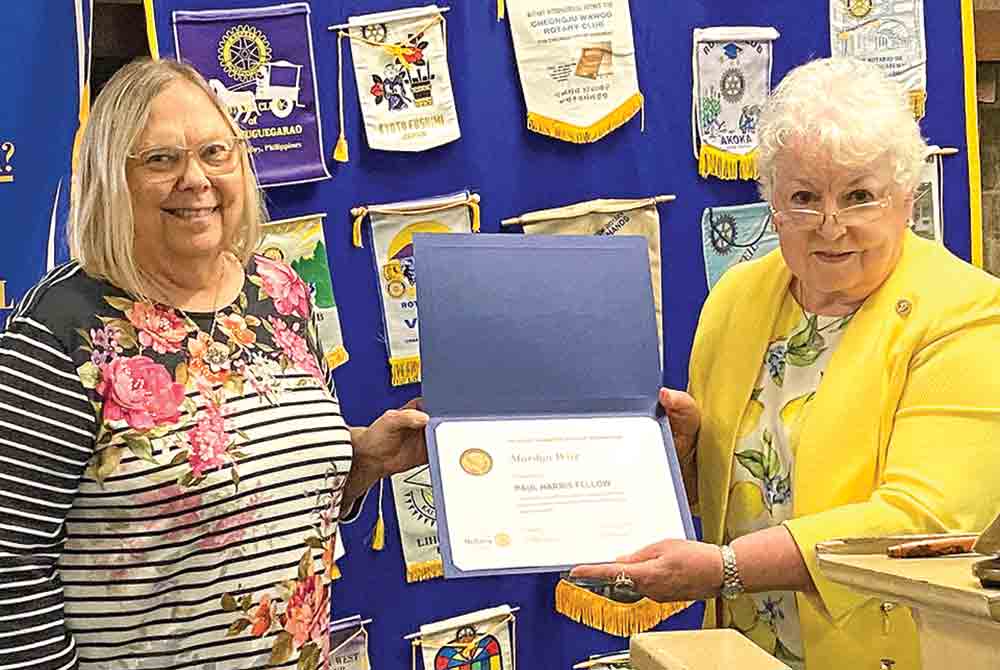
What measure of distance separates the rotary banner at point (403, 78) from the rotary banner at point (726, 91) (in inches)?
24.8

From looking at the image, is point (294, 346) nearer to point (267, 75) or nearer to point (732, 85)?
point (267, 75)

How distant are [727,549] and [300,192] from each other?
57.5 inches

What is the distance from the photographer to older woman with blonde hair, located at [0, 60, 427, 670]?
1.75m

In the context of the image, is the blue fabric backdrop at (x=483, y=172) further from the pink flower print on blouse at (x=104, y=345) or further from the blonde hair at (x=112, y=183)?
the pink flower print on blouse at (x=104, y=345)

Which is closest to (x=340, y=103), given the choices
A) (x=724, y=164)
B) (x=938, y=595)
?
(x=724, y=164)

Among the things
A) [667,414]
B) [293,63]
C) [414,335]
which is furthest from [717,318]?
[293,63]

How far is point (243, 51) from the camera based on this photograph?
2.85m

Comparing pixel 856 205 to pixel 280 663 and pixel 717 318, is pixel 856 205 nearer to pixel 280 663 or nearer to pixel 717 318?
pixel 717 318

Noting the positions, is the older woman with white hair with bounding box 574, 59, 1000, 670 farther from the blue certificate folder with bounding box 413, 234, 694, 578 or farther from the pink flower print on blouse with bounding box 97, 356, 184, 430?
the pink flower print on blouse with bounding box 97, 356, 184, 430

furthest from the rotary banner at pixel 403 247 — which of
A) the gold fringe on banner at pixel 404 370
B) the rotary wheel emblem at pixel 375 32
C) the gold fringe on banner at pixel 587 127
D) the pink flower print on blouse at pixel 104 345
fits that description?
the pink flower print on blouse at pixel 104 345

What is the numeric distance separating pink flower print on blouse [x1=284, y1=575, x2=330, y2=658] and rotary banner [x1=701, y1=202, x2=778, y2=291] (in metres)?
1.57

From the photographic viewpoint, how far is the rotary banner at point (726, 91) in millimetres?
3209

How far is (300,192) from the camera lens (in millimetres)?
2953

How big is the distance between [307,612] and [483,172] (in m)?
1.39
